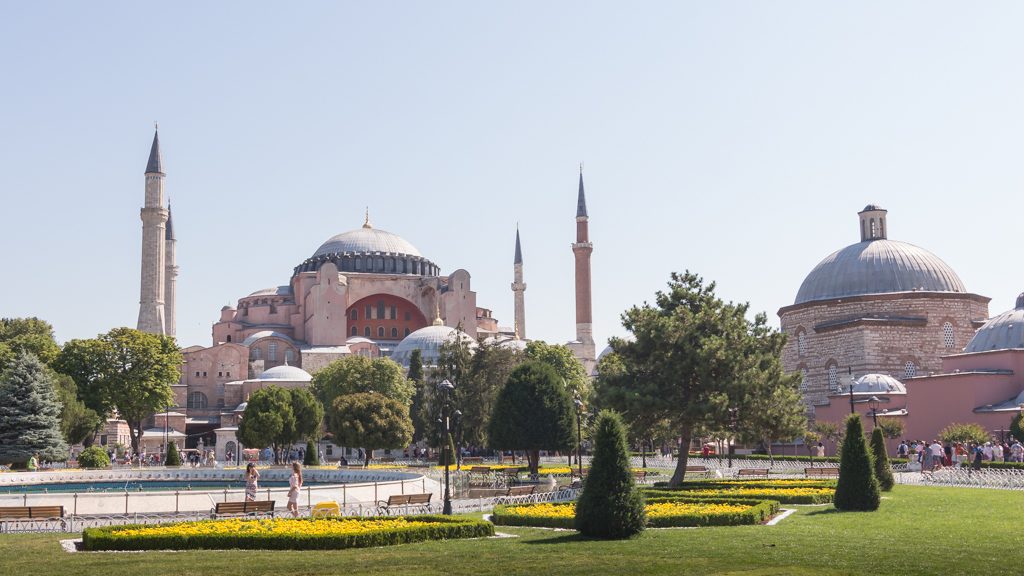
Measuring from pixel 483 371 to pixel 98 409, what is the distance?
15.9m

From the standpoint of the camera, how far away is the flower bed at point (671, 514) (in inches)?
552

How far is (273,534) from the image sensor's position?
12.0 metres

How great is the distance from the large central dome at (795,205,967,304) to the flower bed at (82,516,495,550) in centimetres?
3266

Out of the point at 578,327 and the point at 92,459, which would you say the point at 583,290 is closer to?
the point at 578,327

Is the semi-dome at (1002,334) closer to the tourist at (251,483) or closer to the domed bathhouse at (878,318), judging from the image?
the domed bathhouse at (878,318)

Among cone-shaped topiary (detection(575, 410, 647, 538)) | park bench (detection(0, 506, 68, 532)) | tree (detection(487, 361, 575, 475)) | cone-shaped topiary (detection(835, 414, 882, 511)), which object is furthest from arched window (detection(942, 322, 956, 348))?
park bench (detection(0, 506, 68, 532))

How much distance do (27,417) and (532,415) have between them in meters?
16.5

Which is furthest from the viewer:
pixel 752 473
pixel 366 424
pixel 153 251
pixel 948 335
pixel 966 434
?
pixel 153 251

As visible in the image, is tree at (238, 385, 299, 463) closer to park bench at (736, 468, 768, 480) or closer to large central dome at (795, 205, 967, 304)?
park bench at (736, 468, 768, 480)

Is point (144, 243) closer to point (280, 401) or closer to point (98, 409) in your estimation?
point (98, 409)

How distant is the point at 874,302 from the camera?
136 ft

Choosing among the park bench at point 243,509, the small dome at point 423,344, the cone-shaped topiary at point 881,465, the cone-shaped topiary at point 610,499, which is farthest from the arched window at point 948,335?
the cone-shaped topiary at point 610,499

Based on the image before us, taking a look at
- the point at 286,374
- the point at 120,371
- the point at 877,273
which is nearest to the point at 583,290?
the point at 286,374

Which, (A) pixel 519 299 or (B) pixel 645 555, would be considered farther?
(A) pixel 519 299
